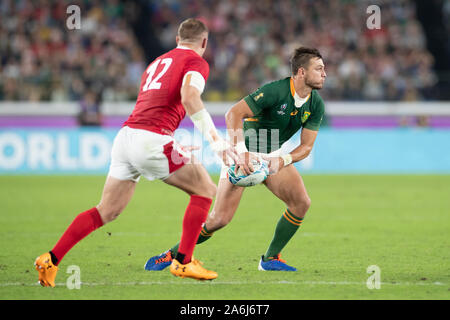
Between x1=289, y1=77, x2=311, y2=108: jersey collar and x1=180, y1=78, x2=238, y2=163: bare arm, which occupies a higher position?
x1=289, y1=77, x2=311, y2=108: jersey collar

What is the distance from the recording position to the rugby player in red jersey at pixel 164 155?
17.5 feet

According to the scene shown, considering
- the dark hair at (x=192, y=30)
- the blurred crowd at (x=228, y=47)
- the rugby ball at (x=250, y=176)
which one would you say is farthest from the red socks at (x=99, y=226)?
the blurred crowd at (x=228, y=47)

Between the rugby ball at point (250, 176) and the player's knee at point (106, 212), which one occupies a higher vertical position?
the rugby ball at point (250, 176)

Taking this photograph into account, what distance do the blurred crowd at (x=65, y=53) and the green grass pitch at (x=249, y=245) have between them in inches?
157

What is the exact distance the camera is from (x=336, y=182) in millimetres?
14711

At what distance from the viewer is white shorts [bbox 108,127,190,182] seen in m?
5.36

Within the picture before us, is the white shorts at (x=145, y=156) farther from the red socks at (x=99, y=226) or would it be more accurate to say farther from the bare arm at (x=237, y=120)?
the bare arm at (x=237, y=120)

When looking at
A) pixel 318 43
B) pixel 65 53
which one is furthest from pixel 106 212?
pixel 318 43

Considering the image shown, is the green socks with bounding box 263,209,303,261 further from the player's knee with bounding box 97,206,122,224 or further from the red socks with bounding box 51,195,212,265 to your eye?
the player's knee with bounding box 97,206,122,224

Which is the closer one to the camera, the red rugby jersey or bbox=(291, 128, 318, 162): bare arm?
the red rugby jersey

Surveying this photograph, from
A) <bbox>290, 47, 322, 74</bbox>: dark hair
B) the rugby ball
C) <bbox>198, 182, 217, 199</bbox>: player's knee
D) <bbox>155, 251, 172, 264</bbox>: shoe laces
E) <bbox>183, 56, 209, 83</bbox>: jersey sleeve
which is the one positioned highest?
<bbox>290, 47, 322, 74</bbox>: dark hair

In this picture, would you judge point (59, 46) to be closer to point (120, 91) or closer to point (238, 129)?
point (120, 91)

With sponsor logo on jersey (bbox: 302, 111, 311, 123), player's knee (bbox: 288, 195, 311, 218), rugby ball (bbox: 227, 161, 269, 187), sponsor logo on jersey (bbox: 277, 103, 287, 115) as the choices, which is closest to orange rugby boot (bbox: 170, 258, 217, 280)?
rugby ball (bbox: 227, 161, 269, 187)
